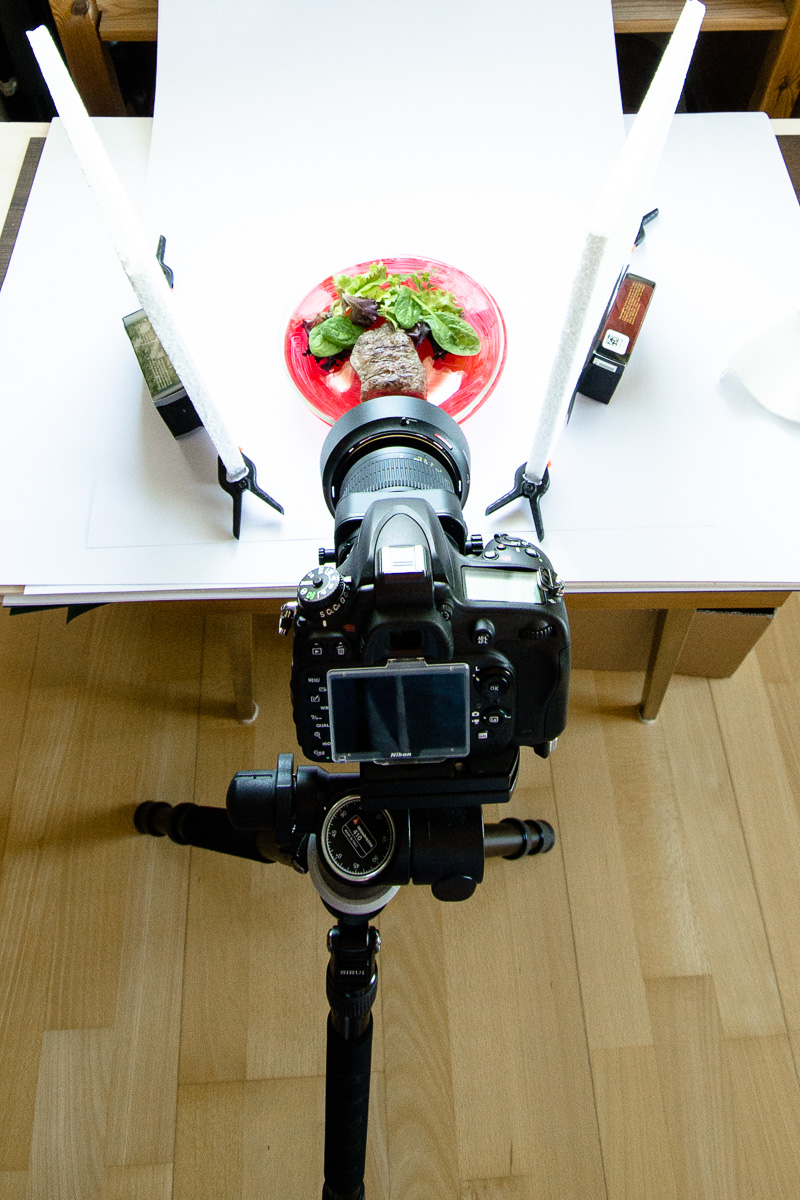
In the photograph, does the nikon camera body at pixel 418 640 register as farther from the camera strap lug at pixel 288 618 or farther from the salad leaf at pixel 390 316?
the salad leaf at pixel 390 316

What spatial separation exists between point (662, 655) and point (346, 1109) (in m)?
0.68

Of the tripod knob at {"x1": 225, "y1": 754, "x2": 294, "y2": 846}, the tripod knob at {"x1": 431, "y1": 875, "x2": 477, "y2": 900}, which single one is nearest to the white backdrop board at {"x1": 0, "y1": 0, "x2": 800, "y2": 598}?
the tripod knob at {"x1": 225, "y1": 754, "x2": 294, "y2": 846}

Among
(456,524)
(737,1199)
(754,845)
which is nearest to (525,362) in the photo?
(456,524)

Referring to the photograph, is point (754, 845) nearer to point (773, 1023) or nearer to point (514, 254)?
point (773, 1023)

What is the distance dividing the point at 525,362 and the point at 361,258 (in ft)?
0.85

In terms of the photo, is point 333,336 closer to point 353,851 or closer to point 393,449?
point 393,449

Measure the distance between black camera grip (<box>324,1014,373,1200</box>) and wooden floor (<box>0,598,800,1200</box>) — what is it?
0.19 meters

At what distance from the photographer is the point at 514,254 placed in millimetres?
1180

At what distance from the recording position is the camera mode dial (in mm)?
645

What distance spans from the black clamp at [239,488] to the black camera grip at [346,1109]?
50cm

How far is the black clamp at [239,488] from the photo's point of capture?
96 cm

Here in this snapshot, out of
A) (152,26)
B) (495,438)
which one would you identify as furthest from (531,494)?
(152,26)

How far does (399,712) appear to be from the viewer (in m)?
0.66

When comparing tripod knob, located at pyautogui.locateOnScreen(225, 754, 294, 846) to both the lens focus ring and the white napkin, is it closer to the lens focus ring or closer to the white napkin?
the lens focus ring
